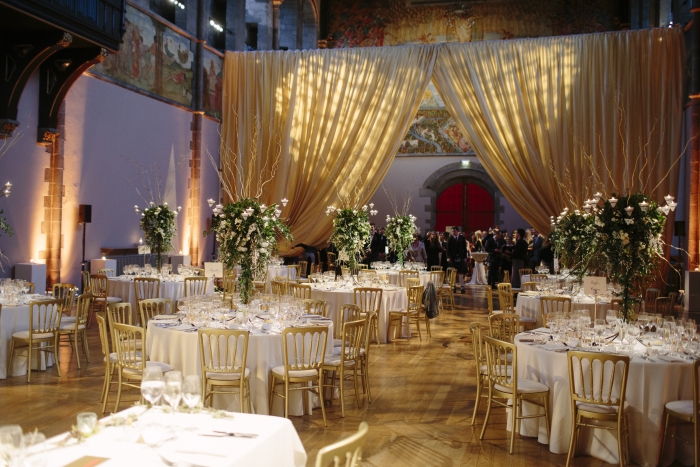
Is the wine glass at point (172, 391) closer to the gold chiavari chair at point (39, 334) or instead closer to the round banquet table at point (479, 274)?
the gold chiavari chair at point (39, 334)

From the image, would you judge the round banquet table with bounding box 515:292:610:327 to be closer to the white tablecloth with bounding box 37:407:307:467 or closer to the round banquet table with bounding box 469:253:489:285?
the white tablecloth with bounding box 37:407:307:467

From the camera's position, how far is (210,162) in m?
16.1

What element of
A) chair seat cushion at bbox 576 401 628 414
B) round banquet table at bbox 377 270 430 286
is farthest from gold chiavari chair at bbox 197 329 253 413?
round banquet table at bbox 377 270 430 286

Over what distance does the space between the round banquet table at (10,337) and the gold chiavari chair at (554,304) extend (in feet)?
18.1

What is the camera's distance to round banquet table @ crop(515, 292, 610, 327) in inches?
327

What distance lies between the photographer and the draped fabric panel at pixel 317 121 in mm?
15359

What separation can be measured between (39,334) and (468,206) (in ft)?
55.7

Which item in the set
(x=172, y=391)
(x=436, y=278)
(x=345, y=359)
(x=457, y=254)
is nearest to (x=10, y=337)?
(x=345, y=359)

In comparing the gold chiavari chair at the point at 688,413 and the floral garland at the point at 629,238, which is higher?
the floral garland at the point at 629,238

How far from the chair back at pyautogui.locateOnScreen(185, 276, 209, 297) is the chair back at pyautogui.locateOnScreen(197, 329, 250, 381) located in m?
4.28

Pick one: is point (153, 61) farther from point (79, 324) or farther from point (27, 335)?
point (27, 335)

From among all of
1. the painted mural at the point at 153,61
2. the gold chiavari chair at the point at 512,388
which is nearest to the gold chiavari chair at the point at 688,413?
the gold chiavari chair at the point at 512,388

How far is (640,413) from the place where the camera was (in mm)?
4711

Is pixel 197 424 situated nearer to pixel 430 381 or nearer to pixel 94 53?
pixel 430 381
